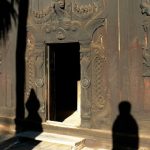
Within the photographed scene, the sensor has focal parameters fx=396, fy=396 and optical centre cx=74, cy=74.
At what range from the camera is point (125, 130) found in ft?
27.8

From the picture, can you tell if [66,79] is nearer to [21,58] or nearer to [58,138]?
[21,58]

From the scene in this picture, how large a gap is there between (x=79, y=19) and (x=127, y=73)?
182cm

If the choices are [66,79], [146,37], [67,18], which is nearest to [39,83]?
[67,18]

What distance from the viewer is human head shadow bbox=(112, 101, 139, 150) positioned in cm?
834

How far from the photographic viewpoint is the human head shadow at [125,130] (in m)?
8.34

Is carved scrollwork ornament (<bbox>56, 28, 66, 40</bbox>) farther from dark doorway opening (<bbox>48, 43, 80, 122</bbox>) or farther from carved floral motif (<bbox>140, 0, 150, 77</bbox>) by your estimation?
dark doorway opening (<bbox>48, 43, 80, 122</bbox>)

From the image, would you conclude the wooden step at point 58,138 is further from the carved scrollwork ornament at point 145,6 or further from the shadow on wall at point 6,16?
the carved scrollwork ornament at point 145,6

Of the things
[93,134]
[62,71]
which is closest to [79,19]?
[93,134]

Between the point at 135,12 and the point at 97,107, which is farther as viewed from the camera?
the point at 97,107

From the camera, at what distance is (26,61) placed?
10.3m

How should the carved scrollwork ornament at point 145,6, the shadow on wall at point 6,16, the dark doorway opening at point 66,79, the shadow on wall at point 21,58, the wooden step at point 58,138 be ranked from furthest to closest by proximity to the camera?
the dark doorway opening at point 66,79 < the shadow on wall at point 6,16 < the shadow on wall at point 21,58 < the wooden step at point 58,138 < the carved scrollwork ornament at point 145,6

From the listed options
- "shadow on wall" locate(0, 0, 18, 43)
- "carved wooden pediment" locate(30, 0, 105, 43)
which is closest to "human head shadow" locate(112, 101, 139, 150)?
"carved wooden pediment" locate(30, 0, 105, 43)

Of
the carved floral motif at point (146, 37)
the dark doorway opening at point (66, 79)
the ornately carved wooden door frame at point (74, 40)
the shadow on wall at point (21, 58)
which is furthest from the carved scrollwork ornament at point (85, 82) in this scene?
the dark doorway opening at point (66, 79)

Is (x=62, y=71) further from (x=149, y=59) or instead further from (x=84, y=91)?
(x=149, y=59)
